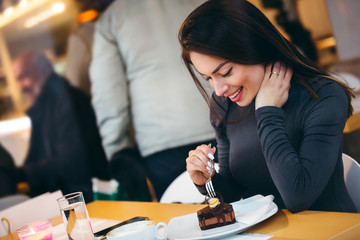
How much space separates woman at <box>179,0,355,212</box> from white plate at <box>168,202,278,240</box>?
0.13 metres

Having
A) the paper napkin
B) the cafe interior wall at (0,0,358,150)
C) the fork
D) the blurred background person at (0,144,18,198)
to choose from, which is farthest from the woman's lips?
the blurred background person at (0,144,18,198)

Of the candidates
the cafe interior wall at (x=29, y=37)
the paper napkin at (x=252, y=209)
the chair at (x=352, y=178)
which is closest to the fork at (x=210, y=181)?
the paper napkin at (x=252, y=209)

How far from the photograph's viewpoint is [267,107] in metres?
1.19

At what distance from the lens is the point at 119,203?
184 cm

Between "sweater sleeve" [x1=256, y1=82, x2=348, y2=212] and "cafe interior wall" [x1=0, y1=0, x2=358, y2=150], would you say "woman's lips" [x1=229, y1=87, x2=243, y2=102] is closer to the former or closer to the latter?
"sweater sleeve" [x1=256, y1=82, x2=348, y2=212]

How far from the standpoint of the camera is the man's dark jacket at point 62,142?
273cm

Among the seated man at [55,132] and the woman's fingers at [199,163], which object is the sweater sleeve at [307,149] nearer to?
the woman's fingers at [199,163]

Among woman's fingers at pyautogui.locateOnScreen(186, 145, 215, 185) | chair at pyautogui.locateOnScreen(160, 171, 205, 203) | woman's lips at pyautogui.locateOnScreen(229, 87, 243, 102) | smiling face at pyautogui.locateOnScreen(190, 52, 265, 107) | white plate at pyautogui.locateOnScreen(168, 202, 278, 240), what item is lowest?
chair at pyautogui.locateOnScreen(160, 171, 205, 203)

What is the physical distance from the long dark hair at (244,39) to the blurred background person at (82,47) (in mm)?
1056

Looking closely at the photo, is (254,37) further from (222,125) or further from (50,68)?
(50,68)

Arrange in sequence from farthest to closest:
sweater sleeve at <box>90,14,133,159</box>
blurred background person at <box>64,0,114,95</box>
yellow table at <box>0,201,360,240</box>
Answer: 1. blurred background person at <box>64,0,114,95</box>
2. sweater sleeve at <box>90,14,133,159</box>
3. yellow table at <box>0,201,360,240</box>

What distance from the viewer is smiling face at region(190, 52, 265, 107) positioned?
1.27 metres

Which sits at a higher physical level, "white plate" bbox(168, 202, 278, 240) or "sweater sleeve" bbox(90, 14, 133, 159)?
"sweater sleeve" bbox(90, 14, 133, 159)

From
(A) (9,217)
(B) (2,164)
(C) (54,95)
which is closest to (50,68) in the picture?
(C) (54,95)
